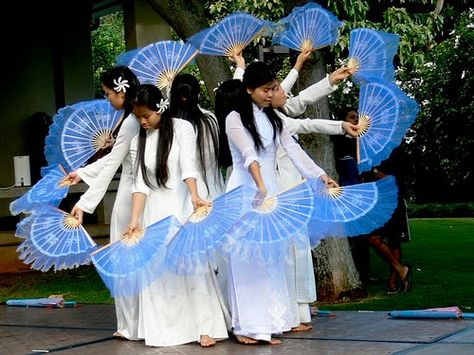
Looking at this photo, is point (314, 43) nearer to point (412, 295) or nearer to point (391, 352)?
point (391, 352)

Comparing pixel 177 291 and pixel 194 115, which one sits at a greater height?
pixel 194 115

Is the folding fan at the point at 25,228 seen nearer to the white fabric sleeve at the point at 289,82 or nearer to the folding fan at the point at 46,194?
the folding fan at the point at 46,194

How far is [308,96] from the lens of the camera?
8117 millimetres

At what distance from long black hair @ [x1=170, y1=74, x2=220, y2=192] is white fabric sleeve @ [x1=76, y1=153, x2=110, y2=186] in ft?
2.25

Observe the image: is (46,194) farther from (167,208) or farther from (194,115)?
(194,115)

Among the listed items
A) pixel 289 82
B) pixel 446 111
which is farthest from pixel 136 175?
pixel 446 111

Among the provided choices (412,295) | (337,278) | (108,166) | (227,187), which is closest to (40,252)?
(108,166)

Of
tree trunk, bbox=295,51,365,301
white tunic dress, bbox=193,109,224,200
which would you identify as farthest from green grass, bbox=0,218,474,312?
white tunic dress, bbox=193,109,224,200

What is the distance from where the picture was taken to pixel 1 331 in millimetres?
8875

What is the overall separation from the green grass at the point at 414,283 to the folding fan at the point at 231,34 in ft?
9.33

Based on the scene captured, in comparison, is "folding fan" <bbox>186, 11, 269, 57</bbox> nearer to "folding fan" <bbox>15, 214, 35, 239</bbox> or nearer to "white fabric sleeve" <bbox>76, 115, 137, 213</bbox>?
"white fabric sleeve" <bbox>76, 115, 137, 213</bbox>

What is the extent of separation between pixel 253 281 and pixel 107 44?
30.7 meters

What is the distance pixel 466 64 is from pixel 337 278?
15353 millimetres

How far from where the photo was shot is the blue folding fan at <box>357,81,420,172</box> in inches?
308
